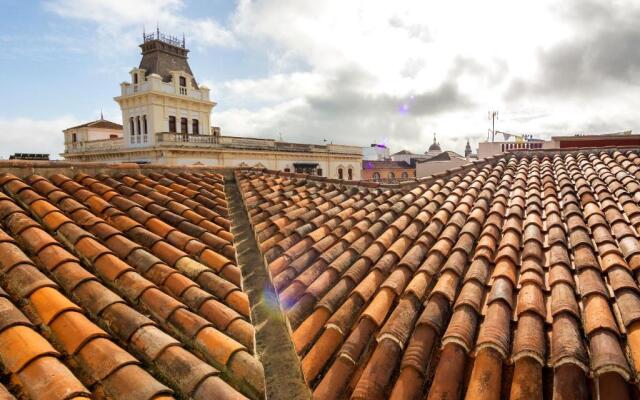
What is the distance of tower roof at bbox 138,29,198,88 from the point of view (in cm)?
3422

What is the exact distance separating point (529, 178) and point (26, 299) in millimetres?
7071

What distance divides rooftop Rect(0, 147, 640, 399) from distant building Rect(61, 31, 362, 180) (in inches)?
958

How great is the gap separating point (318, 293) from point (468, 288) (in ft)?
4.52

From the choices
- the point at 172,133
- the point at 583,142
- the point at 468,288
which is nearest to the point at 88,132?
the point at 172,133

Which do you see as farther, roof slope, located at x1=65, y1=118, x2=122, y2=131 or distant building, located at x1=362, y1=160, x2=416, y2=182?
distant building, located at x1=362, y1=160, x2=416, y2=182

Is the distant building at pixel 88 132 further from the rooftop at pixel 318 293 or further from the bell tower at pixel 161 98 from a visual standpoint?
the rooftop at pixel 318 293

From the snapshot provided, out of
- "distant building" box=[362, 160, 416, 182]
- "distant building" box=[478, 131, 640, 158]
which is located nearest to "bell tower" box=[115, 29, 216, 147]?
"distant building" box=[478, 131, 640, 158]

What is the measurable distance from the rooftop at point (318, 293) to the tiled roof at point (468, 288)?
16mm

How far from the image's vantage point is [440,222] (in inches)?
197

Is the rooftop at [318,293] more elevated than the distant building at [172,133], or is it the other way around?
the distant building at [172,133]

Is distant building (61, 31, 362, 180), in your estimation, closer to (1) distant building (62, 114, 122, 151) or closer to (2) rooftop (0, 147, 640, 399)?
(1) distant building (62, 114, 122, 151)

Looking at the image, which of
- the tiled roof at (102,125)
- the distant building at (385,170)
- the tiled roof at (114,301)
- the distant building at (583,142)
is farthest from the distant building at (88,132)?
the tiled roof at (114,301)

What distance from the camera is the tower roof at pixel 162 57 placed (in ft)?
112

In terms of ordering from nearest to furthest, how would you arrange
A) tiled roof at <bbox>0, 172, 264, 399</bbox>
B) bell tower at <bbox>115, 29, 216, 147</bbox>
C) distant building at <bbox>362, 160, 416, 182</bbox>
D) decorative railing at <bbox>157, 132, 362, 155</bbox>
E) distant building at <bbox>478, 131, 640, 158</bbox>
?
tiled roof at <bbox>0, 172, 264, 399</bbox> → distant building at <bbox>478, 131, 640, 158</bbox> → decorative railing at <bbox>157, 132, 362, 155</bbox> → bell tower at <bbox>115, 29, 216, 147</bbox> → distant building at <bbox>362, 160, 416, 182</bbox>
